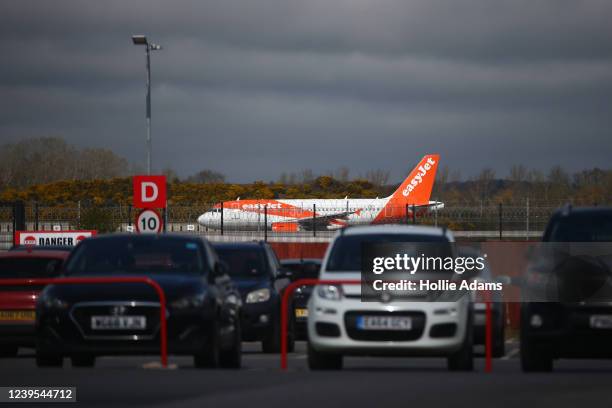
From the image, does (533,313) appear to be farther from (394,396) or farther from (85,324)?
(85,324)

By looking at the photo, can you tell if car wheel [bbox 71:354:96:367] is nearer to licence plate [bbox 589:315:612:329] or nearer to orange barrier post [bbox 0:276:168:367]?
orange barrier post [bbox 0:276:168:367]

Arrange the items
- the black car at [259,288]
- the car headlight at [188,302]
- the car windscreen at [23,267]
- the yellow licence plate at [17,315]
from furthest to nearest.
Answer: the black car at [259,288]
the car windscreen at [23,267]
the yellow licence plate at [17,315]
the car headlight at [188,302]

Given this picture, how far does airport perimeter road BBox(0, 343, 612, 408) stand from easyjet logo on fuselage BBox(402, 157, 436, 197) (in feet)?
193

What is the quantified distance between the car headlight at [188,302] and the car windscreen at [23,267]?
536 cm

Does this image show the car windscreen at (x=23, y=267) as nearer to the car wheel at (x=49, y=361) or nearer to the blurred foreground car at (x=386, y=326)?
the car wheel at (x=49, y=361)

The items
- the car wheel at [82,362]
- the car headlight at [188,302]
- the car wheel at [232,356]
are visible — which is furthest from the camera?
the car wheel at [82,362]

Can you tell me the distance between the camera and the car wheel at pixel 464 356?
1409 centimetres

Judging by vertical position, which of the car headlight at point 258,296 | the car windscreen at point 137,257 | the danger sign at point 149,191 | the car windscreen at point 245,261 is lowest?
the car headlight at point 258,296

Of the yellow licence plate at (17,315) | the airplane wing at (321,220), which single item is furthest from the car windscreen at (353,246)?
the airplane wing at (321,220)

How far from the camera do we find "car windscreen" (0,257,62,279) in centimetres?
1823

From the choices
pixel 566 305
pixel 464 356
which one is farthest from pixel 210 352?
pixel 566 305

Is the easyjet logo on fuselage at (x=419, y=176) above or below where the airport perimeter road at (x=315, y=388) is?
above

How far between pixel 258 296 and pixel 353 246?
4.39 m

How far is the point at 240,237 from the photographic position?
4169 centimetres
